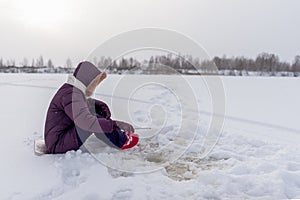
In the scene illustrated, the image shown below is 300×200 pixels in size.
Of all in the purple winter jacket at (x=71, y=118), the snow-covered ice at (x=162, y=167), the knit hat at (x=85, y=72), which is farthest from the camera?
the knit hat at (x=85, y=72)

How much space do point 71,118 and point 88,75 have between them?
0.37m

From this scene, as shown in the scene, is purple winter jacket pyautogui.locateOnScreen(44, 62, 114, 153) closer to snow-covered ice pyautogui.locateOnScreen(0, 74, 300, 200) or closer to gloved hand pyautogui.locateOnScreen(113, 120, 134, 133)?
snow-covered ice pyautogui.locateOnScreen(0, 74, 300, 200)

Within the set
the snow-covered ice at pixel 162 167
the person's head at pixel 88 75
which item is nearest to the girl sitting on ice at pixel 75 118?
the person's head at pixel 88 75

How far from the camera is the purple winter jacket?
211cm

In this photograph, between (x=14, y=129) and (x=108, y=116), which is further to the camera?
(x=14, y=129)

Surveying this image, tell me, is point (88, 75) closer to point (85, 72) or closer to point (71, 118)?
point (85, 72)

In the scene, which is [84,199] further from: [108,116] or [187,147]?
[187,147]

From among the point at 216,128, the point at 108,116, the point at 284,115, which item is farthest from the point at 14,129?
the point at 284,115

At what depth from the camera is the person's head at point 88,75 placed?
7.38 feet

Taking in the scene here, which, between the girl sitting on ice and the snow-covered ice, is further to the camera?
the girl sitting on ice

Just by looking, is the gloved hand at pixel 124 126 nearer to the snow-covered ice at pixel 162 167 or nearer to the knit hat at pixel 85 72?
the snow-covered ice at pixel 162 167

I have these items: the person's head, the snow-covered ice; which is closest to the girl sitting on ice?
the person's head

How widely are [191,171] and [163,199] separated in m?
0.58

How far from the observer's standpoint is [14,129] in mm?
3203
